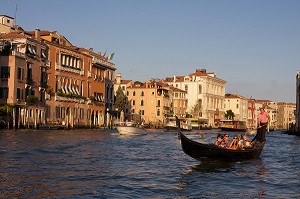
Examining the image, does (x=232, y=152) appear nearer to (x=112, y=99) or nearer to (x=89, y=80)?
(x=89, y=80)

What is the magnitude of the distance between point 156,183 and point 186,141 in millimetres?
3452

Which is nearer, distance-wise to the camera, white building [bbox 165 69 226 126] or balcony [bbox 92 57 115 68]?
balcony [bbox 92 57 115 68]

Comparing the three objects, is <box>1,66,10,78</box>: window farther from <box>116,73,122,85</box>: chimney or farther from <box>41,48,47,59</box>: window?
<box>116,73,122,85</box>: chimney

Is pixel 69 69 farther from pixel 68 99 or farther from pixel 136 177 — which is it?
pixel 136 177

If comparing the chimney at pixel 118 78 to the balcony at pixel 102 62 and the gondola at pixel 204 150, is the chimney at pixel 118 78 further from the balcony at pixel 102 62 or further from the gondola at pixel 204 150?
the gondola at pixel 204 150

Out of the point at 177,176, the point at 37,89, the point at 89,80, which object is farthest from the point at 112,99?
the point at 177,176

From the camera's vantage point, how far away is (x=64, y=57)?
43094 millimetres

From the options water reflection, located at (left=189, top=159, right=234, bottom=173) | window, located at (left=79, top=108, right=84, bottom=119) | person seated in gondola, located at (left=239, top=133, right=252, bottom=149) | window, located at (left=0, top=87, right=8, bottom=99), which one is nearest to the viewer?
water reflection, located at (left=189, top=159, right=234, bottom=173)

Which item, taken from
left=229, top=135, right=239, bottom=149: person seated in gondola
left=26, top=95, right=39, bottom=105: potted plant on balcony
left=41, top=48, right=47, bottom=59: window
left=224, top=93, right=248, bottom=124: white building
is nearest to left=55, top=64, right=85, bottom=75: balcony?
left=41, top=48, right=47, bottom=59: window

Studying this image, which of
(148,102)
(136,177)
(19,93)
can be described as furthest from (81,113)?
(136,177)

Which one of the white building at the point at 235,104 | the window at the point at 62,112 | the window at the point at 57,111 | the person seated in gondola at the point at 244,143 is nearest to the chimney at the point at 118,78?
the window at the point at 62,112

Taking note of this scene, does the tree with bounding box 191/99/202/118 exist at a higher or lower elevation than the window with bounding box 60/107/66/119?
higher

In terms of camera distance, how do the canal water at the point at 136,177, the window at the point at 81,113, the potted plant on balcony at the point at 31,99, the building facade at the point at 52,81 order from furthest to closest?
the window at the point at 81,113 < the potted plant on balcony at the point at 31,99 < the building facade at the point at 52,81 < the canal water at the point at 136,177

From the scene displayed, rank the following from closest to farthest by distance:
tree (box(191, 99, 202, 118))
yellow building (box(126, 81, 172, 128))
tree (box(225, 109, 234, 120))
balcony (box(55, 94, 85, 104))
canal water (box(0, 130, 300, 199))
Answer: canal water (box(0, 130, 300, 199))
balcony (box(55, 94, 85, 104))
yellow building (box(126, 81, 172, 128))
tree (box(191, 99, 202, 118))
tree (box(225, 109, 234, 120))
